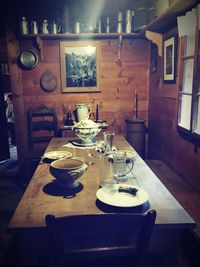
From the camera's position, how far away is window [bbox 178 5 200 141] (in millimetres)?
2318

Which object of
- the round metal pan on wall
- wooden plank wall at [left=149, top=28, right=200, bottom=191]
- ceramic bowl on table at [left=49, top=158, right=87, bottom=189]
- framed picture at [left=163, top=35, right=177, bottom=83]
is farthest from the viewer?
the round metal pan on wall

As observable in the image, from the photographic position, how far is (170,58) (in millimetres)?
3098

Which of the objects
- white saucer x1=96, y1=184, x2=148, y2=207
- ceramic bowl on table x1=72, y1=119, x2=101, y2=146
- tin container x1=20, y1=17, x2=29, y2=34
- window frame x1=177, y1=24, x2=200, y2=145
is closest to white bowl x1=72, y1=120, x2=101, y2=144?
ceramic bowl on table x1=72, y1=119, x2=101, y2=146

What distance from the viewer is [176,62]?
2.90 metres

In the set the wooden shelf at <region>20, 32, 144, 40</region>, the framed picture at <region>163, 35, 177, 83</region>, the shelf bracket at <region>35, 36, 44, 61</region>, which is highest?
the wooden shelf at <region>20, 32, 144, 40</region>

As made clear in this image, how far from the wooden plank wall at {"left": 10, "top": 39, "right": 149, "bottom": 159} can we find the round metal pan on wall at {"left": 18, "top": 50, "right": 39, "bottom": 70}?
0.24 ft

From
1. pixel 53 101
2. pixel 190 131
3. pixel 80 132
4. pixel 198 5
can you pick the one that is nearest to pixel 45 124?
pixel 53 101

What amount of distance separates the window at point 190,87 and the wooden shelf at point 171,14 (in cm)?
11

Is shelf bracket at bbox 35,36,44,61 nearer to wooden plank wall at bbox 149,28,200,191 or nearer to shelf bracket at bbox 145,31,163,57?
shelf bracket at bbox 145,31,163,57

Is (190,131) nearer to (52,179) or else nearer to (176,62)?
(176,62)

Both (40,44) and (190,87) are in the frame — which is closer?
(190,87)

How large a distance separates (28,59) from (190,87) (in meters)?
2.66

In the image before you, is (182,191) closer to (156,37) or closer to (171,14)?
(171,14)

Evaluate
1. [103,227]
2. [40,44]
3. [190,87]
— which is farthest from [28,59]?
[103,227]
